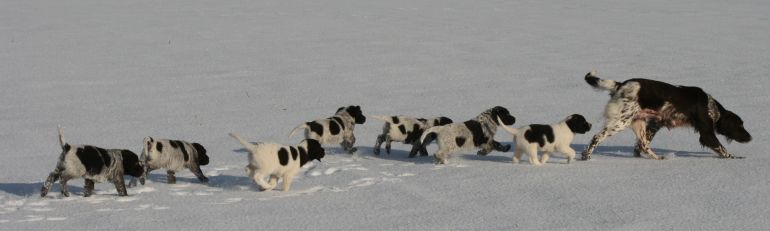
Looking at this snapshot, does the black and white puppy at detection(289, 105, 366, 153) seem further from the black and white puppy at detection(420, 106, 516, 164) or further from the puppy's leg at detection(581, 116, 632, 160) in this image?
the puppy's leg at detection(581, 116, 632, 160)

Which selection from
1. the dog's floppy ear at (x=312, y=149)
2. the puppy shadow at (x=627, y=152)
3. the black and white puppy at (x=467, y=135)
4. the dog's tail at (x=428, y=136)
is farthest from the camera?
the puppy shadow at (x=627, y=152)

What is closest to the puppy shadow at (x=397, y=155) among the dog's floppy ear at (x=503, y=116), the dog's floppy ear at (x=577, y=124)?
the dog's floppy ear at (x=503, y=116)

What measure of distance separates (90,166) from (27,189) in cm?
119

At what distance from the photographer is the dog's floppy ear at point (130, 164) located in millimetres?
8914

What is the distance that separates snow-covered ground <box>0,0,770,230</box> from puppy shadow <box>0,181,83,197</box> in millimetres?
49

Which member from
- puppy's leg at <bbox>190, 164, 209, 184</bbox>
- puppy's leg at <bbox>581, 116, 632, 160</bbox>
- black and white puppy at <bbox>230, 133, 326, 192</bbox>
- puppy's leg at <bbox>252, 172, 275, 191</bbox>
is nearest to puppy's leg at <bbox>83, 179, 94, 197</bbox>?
puppy's leg at <bbox>190, 164, 209, 184</bbox>

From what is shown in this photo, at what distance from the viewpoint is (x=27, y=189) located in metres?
9.36

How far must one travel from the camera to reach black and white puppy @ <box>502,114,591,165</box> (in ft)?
31.9

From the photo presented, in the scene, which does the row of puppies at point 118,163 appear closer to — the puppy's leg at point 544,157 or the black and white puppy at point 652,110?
the puppy's leg at point 544,157

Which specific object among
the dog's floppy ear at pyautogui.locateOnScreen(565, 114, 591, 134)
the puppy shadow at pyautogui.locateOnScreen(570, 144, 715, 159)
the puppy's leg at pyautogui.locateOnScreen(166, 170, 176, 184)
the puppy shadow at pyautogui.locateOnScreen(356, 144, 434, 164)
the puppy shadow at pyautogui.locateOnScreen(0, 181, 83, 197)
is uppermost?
the dog's floppy ear at pyautogui.locateOnScreen(565, 114, 591, 134)

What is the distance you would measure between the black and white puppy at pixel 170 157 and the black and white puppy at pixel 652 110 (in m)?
3.94

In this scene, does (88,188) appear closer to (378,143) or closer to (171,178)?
(171,178)

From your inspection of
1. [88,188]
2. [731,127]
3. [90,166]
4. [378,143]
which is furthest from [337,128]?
[731,127]

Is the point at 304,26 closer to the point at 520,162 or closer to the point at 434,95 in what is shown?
the point at 434,95
